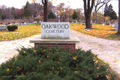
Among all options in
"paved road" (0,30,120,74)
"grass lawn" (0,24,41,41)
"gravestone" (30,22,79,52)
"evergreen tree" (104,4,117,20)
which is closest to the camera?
"gravestone" (30,22,79,52)

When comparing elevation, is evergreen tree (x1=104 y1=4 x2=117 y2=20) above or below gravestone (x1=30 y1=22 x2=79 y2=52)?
above

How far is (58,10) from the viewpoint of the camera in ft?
240

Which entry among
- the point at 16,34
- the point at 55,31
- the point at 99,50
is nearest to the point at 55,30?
the point at 55,31

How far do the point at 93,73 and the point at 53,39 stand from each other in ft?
8.06

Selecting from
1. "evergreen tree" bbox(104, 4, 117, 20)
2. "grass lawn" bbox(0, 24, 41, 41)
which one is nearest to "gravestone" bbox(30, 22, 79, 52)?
"grass lawn" bbox(0, 24, 41, 41)

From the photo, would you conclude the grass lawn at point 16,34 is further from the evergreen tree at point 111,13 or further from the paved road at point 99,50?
the evergreen tree at point 111,13

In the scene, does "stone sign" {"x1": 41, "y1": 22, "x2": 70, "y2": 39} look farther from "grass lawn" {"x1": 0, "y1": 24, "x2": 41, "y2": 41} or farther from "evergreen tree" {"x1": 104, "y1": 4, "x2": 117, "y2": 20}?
"evergreen tree" {"x1": 104, "y1": 4, "x2": 117, "y2": 20}

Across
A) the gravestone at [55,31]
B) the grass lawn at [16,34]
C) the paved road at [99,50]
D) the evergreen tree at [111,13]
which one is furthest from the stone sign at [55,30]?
the evergreen tree at [111,13]

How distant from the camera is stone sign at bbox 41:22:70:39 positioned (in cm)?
482

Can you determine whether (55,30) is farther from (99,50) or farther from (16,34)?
(16,34)

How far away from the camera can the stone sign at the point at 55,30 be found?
15.8 feet

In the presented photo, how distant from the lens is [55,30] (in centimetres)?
486

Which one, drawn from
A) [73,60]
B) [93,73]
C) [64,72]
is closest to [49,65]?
[64,72]

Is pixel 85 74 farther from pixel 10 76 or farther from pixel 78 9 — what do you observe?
pixel 78 9
